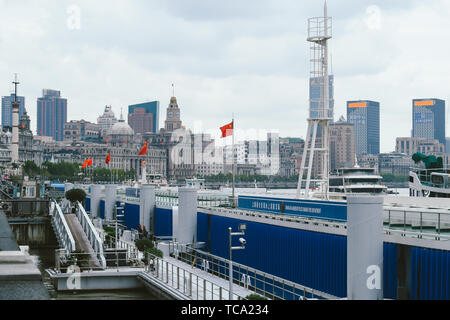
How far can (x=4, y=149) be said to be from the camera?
152125mm

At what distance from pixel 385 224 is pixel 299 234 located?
4599mm

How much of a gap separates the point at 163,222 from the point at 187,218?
20.4ft

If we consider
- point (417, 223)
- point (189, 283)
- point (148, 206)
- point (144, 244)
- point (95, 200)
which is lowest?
point (189, 283)

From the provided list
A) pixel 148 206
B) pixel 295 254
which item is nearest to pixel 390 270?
pixel 295 254

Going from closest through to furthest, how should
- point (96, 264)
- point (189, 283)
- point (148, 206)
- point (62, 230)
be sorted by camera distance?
1. point (189, 283)
2. point (96, 264)
3. point (148, 206)
4. point (62, 230)

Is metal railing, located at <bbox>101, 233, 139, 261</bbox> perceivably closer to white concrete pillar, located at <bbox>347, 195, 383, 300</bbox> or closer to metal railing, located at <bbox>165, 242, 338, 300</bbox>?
metal railing, located at <bbox>165, 242, 338, 300</bbox>

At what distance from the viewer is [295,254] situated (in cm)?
2234

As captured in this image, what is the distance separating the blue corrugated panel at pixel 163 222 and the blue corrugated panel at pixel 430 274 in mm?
21447

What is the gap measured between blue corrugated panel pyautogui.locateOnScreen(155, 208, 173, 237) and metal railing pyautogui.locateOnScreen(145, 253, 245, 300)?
8878 mm

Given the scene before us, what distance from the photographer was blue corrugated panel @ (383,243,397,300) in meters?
16.9

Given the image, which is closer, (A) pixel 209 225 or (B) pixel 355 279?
(B) pixel 355 279

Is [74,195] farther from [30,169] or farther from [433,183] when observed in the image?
[30,169]
